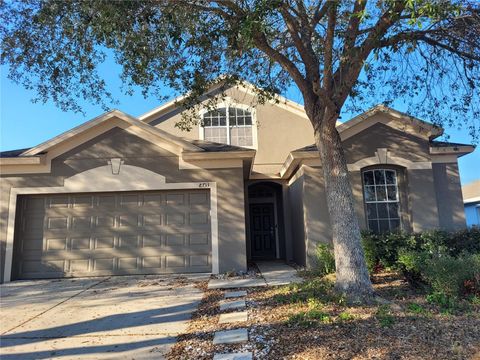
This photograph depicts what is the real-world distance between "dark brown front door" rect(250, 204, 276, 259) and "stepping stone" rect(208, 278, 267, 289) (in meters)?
5.59

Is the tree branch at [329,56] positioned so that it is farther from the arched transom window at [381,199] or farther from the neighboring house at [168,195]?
the arched transom window at [381,199]

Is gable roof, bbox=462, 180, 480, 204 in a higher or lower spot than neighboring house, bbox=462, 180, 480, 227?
higher

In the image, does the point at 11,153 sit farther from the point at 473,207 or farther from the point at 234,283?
the point at 473,207

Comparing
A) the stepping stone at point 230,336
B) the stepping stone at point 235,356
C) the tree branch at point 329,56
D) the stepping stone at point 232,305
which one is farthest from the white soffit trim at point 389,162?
the stepping stone at point 235,356

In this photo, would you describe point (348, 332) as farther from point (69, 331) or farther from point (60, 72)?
point (60, 72)

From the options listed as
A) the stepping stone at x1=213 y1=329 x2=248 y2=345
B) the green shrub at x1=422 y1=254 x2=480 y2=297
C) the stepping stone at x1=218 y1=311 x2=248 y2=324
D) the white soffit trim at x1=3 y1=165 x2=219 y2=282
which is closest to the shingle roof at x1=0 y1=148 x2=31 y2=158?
the white soffit trim at x1=3 y1=165 x2=219 y2=282

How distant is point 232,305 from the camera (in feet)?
23.4

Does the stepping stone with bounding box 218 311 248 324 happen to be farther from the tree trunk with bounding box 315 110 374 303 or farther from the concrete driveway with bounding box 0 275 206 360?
the tree trunk with bounding box 315 110 374 303

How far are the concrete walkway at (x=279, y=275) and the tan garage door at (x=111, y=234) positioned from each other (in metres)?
1.76

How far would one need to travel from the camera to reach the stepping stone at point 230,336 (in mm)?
5139

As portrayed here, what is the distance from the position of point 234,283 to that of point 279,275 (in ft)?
4.87

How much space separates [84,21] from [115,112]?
3.91 meters

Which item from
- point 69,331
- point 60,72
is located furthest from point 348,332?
point 60,72

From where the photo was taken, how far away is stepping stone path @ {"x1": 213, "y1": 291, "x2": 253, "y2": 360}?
4.66m
